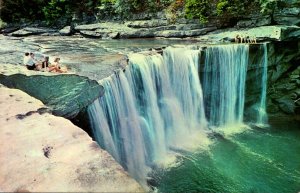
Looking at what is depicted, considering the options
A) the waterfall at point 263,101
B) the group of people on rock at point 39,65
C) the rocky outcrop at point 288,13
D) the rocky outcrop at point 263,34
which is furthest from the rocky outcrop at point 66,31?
the rocky outcrop at point 288,13

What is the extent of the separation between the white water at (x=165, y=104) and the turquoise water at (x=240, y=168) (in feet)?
2.02

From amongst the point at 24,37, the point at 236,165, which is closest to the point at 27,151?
the point at 236,165

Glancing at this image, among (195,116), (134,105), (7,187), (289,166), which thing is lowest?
(289,166)

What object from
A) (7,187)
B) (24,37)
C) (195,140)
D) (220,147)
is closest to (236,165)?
(220,147)

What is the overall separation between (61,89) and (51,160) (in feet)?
12.8

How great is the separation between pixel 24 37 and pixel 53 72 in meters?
8.74

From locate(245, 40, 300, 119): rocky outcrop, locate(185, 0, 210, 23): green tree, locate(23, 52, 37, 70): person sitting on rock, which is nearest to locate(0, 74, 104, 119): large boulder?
locate(23, 52, 37, 70): person sitting on rock

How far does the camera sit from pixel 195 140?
11.9 m

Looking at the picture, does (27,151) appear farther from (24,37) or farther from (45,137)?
(24,37)

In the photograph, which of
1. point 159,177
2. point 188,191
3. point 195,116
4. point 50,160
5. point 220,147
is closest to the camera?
point 50,160

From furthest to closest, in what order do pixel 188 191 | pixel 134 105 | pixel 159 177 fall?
pixel 134 105 → pixel 159 177 → pixel 188 191

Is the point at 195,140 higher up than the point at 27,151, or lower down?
lower down

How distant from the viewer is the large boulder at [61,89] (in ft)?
25.0

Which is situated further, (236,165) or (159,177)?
(236,165)
